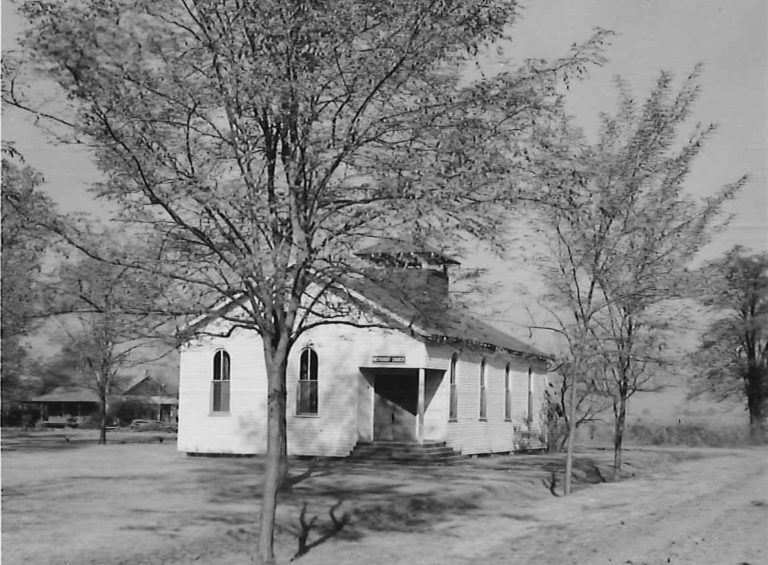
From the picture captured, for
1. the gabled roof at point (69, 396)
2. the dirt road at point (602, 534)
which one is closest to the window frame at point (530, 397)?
the dirt road at point (602, 534)

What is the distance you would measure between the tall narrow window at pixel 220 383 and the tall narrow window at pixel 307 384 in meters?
2.23

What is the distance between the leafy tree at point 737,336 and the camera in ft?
71.9

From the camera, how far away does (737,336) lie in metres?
28.9

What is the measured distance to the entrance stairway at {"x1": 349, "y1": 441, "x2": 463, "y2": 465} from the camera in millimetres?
26984

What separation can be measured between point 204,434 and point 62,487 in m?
9.69

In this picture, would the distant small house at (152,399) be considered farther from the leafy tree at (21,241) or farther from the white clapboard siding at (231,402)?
the leafy tree at (21,241)

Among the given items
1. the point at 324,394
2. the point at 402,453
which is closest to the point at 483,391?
the point at 402,453

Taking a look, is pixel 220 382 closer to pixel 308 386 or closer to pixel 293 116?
pixel 308 386

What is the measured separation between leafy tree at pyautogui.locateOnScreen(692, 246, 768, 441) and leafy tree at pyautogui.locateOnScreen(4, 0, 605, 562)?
10.9 m

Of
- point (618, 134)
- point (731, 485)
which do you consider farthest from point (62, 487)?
point (731, 485)

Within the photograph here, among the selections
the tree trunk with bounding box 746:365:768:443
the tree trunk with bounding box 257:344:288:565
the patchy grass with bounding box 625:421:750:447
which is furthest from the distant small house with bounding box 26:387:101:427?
the tree trunk with bounding box 257:344:288:565

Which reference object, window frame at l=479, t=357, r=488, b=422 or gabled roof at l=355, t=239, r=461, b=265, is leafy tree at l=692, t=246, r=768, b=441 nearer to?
window frame at l=479, t=357, r=488, b=422

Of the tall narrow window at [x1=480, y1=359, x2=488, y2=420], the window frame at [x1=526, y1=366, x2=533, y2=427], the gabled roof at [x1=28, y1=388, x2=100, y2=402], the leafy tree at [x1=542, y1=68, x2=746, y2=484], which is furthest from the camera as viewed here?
the gabled roof at [x1=28, y1=388, x2=100, y2=402]

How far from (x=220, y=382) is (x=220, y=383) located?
28 millimetres
